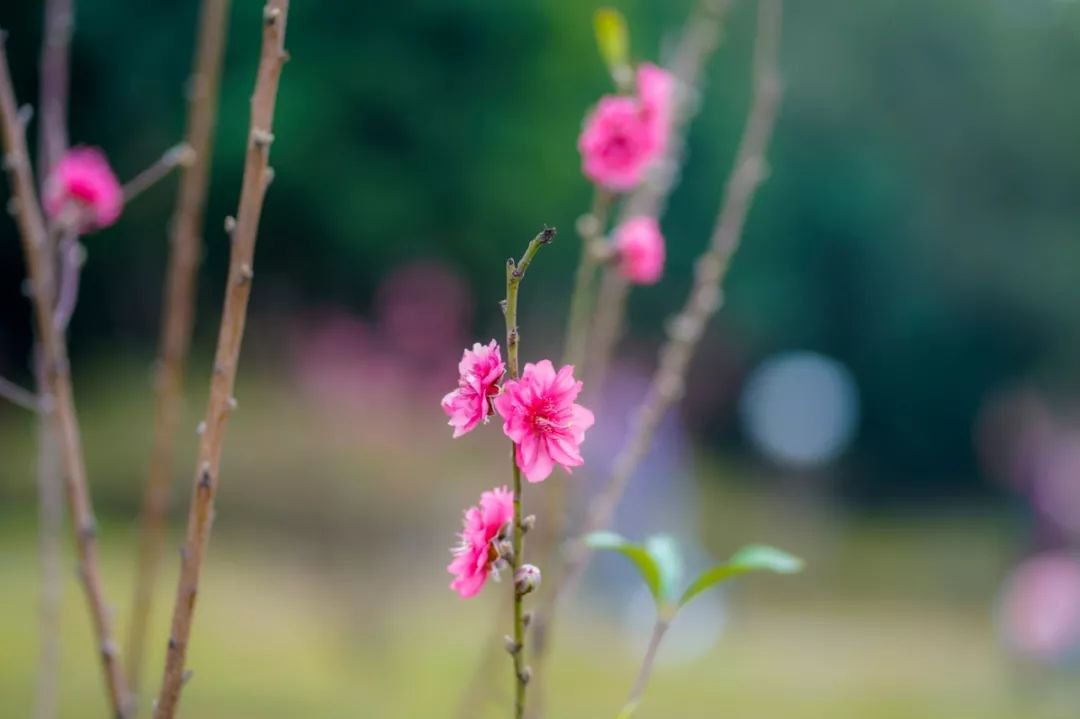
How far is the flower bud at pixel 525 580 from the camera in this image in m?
0.63

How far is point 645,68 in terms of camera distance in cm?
124

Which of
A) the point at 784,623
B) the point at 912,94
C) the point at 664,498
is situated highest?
the point at 912,94

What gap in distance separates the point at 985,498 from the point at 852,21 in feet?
19.9

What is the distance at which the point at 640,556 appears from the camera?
2.50 ft

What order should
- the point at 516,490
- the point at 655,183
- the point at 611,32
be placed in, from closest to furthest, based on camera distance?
the point at 516,490
the point at 611,32
the point at 655,183

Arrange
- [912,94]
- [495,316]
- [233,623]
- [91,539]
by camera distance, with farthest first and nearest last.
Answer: [912,94]
[495,316]
[233,623]
[91,539]

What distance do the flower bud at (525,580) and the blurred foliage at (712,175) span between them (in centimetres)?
100

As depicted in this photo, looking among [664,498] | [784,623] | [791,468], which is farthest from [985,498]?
[784,623]

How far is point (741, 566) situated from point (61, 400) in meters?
0.57

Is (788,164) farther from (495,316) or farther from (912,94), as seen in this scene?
(495,316)

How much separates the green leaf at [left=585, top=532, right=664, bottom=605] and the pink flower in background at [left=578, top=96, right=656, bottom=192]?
510 mm

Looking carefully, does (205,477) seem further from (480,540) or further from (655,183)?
(655,183)

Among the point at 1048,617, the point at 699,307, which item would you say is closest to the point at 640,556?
the point at 699,307

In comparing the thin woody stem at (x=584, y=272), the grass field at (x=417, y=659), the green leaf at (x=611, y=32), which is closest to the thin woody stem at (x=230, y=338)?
the green leaf at (x=611, y=32)
